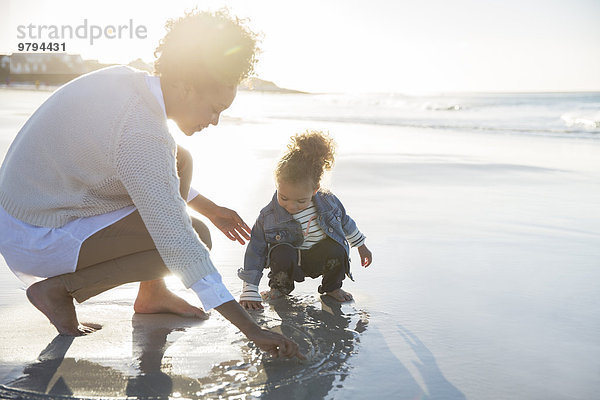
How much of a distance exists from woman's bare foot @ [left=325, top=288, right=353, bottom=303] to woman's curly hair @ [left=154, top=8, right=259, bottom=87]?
128 centimetres

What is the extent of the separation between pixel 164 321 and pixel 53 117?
100 centimetres

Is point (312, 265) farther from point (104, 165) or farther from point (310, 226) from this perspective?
point (104, 165)

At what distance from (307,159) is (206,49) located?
1024 millimetres

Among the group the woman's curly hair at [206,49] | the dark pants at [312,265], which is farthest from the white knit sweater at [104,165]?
the dark pants at [312,265]

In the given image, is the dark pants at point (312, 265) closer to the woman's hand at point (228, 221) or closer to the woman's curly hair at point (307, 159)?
the woman's hand at point (228, 221)

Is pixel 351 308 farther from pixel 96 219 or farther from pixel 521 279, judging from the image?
pixel 96 219

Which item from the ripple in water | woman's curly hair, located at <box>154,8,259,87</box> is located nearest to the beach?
the ripple in water

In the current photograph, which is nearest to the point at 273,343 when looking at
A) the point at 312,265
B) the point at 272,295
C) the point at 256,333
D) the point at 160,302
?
the point at 256,333

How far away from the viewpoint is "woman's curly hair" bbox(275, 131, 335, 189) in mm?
2998

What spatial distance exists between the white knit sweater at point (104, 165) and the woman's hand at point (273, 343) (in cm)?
28

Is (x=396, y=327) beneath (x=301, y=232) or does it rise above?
beneath

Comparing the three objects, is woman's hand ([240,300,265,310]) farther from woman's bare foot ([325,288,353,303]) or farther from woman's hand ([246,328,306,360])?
woman's hand ([246,328,306,360])

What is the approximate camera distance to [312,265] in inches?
125

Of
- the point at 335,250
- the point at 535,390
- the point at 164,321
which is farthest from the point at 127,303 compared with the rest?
the point at 535,390
